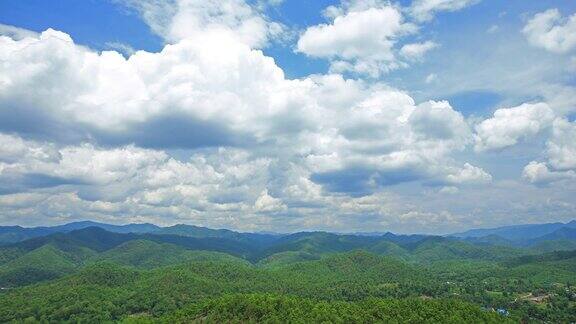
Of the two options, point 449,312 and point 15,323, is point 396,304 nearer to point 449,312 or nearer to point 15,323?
point 449,312

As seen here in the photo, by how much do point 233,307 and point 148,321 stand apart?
31283 millimetres

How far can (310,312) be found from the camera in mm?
168375

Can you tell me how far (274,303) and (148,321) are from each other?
46.8 m

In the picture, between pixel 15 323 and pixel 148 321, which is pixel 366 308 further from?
pixel 15 323

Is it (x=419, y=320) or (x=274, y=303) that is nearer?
(x=419, y=320)

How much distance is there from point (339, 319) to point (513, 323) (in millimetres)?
60291

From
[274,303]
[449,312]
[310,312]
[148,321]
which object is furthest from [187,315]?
[449,312]

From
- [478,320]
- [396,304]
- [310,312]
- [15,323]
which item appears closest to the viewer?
[478,320]

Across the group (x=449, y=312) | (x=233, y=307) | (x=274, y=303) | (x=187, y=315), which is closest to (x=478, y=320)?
(x=449, y=312)

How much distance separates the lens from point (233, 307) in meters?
175

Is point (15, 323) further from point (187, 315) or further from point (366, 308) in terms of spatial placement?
point (366, 308)

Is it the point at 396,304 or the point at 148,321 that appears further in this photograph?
the point at 396,304

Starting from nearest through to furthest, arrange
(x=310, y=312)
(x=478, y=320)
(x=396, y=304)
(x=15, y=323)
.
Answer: (x=478, y=320) < (x=310, y=312) < (x=396, y=304) < (x=15, y=323)

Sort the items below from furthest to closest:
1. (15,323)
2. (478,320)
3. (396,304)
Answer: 1. (15,323)
2. (396,304)
3. (478,320)
